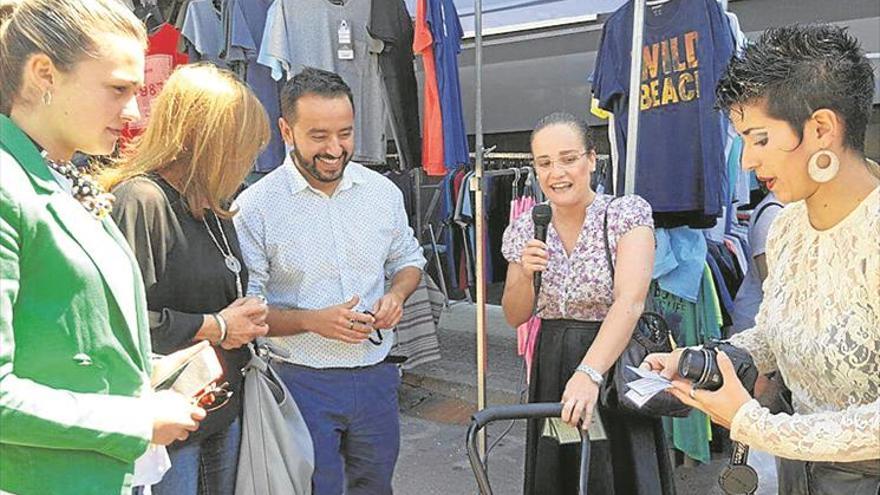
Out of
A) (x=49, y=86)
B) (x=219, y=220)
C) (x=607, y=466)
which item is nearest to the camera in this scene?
(x=49, y=86)

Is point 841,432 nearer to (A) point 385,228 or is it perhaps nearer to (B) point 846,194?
(B) point 846,194

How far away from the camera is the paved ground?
378 centimetres

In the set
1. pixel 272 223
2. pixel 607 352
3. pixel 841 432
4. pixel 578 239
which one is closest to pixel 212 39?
pixel 272 223

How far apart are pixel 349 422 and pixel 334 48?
86.2 inches

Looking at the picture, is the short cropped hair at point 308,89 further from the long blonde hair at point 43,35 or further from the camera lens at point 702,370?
the camera lens at point 702,370

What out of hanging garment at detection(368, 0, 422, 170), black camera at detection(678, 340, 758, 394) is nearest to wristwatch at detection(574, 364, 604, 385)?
black camera at detection(678, 340, 758, 394)

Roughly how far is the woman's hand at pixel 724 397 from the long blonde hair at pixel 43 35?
4.20 feet

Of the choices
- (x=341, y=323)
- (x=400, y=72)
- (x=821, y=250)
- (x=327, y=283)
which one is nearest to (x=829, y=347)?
(x=821, y=250)

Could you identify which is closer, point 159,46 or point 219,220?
point 219,220

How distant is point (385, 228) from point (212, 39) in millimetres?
2440

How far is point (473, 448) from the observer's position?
1.78m

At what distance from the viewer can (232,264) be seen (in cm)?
196

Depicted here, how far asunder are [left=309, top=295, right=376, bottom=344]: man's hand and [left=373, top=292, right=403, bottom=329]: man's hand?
0.27ft

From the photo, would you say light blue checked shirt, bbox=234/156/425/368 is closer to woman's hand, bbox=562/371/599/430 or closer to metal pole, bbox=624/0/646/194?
woman's hand, bbox=562/371/599/430
